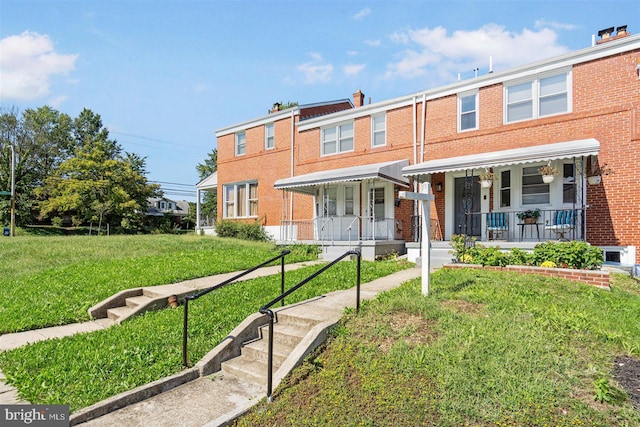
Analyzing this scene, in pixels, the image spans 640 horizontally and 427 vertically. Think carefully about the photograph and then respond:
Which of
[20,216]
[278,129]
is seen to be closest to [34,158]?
[20,216]

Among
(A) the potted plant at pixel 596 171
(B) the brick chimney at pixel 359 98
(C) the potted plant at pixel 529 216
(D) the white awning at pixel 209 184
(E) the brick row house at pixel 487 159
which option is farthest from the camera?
(D) the white awning at pixel 209 184

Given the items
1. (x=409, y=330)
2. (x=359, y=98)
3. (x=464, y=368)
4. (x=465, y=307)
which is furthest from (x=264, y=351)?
(x=359, y=98)

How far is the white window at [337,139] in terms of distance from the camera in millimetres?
16219

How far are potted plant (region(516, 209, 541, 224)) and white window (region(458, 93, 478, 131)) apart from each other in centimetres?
349

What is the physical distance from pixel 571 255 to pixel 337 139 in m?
10.8

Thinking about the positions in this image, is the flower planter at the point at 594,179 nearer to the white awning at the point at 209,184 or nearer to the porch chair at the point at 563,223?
the porch chair at the point at 563,223

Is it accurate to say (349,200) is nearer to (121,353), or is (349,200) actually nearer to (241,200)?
(241,200)

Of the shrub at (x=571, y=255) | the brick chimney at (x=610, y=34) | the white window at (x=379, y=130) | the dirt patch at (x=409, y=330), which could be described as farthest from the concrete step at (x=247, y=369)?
the brick chimney at (x=610, y=34)

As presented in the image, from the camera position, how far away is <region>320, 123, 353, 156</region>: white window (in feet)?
53.2

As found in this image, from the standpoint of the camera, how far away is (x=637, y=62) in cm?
1002

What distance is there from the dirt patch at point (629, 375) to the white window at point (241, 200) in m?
17.2

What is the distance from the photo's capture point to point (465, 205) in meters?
12.5

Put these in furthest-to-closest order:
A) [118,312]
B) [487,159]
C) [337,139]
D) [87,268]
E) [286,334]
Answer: [337,139] → [487,159] → [87,268] → [118,312] → [286,334]

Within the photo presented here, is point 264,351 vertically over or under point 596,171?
under
